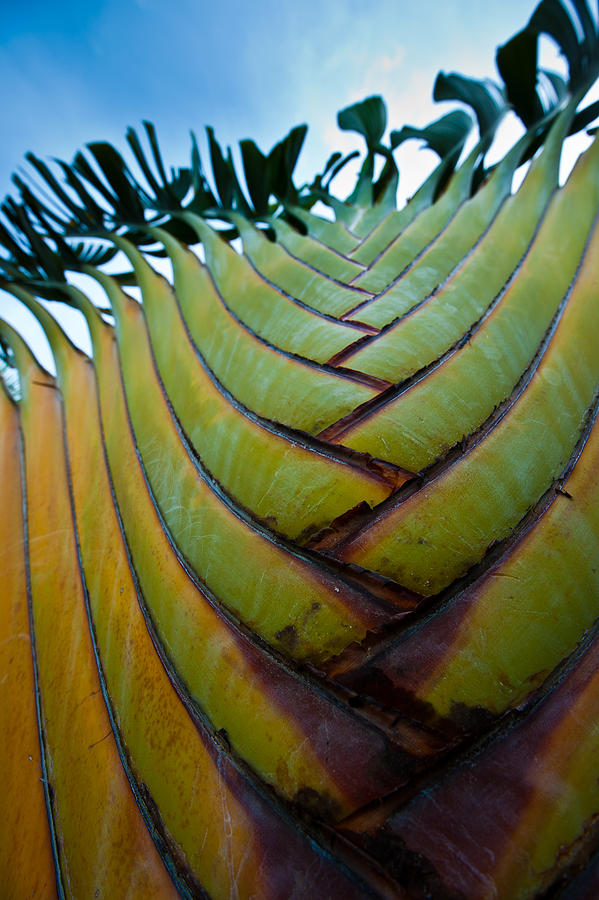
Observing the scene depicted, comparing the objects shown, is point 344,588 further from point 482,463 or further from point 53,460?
point 53,460

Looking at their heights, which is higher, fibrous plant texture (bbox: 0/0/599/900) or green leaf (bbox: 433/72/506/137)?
green leaf (bbox: 433/72/506/137)

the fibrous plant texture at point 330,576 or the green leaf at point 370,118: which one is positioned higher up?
the green leaf at point 370,118

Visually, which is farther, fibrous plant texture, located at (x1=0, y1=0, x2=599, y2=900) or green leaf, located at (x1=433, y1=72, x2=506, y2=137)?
green leaf, located at (x1=433, y1=72, x2=506, y2=137)

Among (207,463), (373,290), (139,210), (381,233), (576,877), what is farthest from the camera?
(139,210)

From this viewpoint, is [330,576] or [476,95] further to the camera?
[476,95]

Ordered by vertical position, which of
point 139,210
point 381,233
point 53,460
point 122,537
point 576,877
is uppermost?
point 139,210

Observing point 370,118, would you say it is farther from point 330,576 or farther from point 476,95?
point 330,576

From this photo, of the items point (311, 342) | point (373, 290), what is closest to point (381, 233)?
point (373, 290)

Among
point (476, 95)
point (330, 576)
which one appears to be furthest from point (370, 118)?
point (330, 576)
